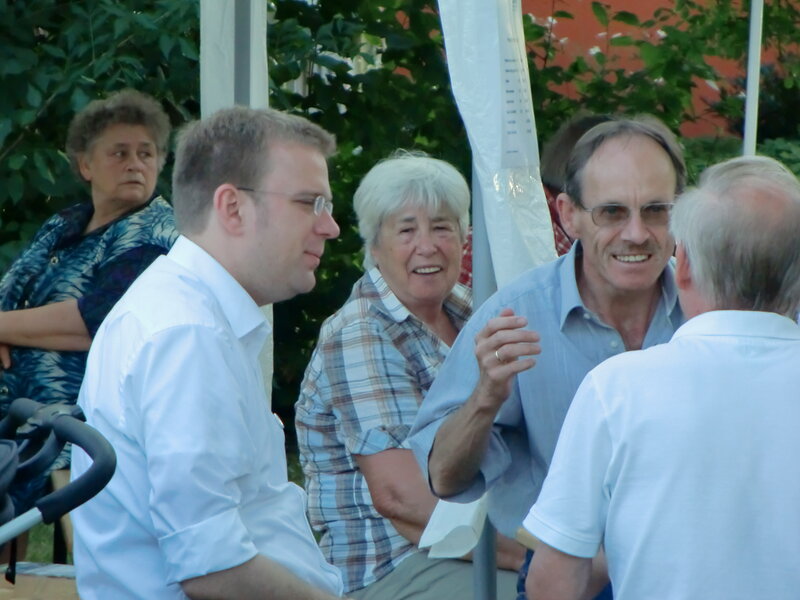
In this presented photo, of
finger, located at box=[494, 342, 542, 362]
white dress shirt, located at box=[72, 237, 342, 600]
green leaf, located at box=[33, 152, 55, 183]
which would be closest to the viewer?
→ white dress shirt, located at box=[72, 237, 342, 600]

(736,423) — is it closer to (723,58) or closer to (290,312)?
(290,312)

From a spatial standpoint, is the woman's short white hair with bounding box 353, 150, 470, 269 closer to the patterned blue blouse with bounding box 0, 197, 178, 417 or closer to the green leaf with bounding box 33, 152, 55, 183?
the patterned blue blouse with bounding box 0, 197, 178, 417

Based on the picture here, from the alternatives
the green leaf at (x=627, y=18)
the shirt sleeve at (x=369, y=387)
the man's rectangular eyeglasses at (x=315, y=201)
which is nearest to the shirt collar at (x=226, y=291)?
the man's rectangular eyeglasses at (x=315, y=201)

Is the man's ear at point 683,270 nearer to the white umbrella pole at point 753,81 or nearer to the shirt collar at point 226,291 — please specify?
the shirt collar at point 226,291

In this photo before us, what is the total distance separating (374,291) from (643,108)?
2685mm

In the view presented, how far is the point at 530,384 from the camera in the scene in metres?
2.56

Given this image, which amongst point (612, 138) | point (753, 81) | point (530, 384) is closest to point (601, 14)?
point (753, 81)

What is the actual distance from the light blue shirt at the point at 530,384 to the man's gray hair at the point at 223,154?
54 centimetres

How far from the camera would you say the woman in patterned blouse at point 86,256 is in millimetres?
4047

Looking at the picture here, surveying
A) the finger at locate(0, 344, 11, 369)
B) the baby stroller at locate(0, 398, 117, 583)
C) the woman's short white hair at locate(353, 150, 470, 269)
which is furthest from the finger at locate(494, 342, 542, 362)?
the finger at locate(0, 344, 11, 369)

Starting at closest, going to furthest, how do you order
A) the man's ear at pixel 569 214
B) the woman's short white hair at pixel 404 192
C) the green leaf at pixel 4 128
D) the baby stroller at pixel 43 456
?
the baby stroller at pixel 43 456
the man's ear at pixel 569 214
the woman's short white hair at pixel 404 192
the green leaf at pixel 4 128

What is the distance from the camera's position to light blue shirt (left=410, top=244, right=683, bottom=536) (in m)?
2.56

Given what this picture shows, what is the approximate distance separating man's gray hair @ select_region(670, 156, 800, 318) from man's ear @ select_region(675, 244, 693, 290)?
2 centimetres

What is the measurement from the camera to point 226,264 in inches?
96.4
